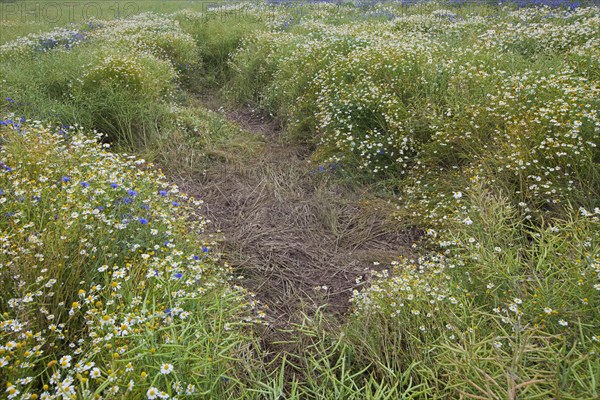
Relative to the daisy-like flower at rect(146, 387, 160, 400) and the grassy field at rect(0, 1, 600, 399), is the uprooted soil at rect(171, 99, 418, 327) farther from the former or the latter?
the daisy-like flower at rect(146, 387, 160, 400)

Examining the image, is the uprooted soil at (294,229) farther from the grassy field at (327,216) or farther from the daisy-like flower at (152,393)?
the daisy-like flower at (152,393)

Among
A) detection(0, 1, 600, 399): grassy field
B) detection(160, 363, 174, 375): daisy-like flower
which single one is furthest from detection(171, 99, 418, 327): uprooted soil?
detection(160, 363, 174, 375): daisy-like flower

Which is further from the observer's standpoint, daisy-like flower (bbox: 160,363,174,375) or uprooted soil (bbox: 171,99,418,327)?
uprooted soil (bbox: 171,99,418,327)

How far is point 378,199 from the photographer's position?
4121 millimetres

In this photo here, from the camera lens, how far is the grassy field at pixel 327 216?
1801 mm

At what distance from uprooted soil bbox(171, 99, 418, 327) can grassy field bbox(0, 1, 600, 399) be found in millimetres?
59

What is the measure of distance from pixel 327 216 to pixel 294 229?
0.36 metres

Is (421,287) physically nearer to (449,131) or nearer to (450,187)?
(450,187)

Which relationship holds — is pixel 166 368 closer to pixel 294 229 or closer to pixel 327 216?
pixel 294 229

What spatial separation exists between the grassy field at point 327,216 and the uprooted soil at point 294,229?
6cm

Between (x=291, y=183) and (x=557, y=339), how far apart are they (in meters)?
3.14

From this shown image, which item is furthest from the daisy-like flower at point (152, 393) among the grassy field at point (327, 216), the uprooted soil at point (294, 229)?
the uprooted soil at point (294, 229)

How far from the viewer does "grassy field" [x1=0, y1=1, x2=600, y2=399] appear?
1.80 metres

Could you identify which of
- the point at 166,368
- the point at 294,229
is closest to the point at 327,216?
the point at 294,229
